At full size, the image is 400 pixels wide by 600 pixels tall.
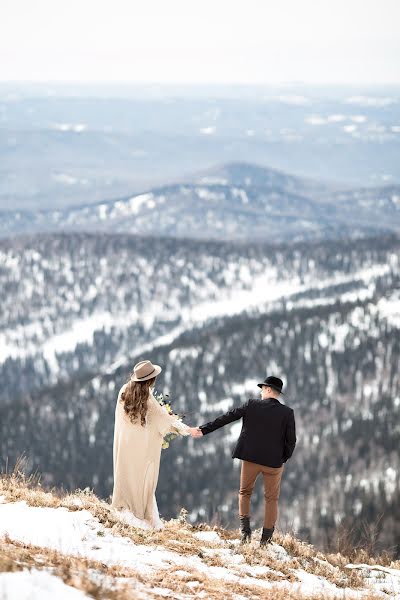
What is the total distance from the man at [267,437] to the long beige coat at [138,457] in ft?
3.90

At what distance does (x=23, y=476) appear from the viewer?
16.9m

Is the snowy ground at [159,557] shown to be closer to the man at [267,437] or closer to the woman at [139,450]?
the woman at [139,450]

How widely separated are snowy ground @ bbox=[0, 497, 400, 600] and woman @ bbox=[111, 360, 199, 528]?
0.51m

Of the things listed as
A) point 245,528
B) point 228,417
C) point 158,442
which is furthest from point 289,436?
point 158,442

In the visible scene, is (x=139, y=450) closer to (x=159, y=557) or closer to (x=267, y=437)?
(x=267, y=437)

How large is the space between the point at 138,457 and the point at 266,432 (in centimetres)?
261

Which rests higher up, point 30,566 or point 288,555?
point 30,566

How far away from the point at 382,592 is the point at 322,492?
607ft

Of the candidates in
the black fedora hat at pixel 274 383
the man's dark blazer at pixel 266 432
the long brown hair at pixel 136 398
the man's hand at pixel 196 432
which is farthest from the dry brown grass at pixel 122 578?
the black fedora hat at pixel 274 383

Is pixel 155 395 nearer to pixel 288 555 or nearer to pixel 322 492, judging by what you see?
pixel 288 555

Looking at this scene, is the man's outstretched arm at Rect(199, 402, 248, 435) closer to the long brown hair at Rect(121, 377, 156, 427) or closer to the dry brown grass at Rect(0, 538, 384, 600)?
the long brown hair at Rect(121, 377, 156, 427)

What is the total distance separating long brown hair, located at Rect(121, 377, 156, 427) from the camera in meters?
14.8

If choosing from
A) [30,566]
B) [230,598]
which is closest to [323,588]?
[230,598]

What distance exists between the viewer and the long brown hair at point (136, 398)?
1483 cm
